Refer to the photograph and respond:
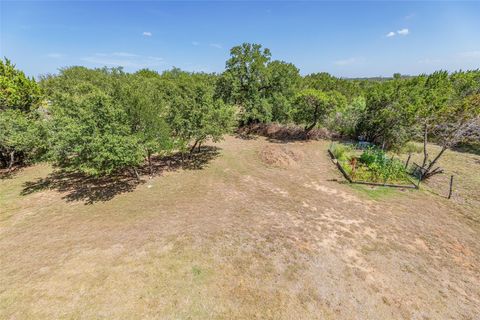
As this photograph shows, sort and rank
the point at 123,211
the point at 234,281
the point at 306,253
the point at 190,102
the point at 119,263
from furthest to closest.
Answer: the point at 190,102
the point at 123,211
the point at 306,253
the point at 119,263
the point at 234,281

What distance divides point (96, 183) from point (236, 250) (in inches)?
488

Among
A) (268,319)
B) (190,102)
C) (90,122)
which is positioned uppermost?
(190,102)

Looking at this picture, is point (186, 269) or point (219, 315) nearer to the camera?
point (219, 315)

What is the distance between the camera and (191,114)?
17.7m

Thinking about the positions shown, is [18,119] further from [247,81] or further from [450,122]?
[450,122]

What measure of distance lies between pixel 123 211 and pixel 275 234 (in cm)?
855

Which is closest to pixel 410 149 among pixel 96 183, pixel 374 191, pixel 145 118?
pixel 374 191

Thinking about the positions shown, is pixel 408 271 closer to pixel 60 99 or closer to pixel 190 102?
pixel 190 102

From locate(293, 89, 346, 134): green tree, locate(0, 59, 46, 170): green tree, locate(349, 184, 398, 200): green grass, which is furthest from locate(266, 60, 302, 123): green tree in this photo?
locate(0, 59, 46, 170): green tree

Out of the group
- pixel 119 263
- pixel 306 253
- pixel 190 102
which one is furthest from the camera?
pixel 190 102

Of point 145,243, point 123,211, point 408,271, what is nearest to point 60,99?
point 123,211

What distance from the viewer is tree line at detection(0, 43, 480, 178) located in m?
13.4

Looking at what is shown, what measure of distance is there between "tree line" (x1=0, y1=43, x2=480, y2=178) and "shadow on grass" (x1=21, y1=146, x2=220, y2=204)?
794 mm

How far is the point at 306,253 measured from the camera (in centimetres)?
970
